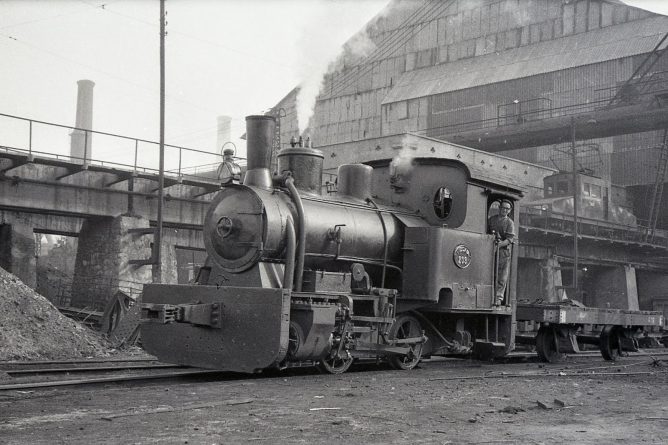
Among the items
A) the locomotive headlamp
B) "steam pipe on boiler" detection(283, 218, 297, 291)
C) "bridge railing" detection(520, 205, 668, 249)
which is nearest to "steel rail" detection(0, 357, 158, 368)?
the locomotive headlamp

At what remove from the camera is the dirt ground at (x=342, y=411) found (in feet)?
17.9

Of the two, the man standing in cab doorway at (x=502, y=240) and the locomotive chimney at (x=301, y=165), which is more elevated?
the locomotive chimney at (x=301, y=165)

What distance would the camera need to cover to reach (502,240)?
12.5 metres

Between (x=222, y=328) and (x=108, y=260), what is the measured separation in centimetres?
1466

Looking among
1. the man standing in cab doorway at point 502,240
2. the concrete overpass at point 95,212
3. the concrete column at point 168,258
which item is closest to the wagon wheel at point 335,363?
the man standing in cab doorway at point 502,240

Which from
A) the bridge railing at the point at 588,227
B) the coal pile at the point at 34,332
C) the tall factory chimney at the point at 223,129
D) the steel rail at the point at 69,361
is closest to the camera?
the steel rail at the point at 69,361

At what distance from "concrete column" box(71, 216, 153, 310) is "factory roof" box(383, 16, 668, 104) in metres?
25.0

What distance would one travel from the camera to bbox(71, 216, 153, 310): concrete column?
22.5m

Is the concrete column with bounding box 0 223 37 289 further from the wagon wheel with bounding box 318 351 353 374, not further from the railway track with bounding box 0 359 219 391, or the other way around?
the wagon wheel with bounding box 318 351 353 374

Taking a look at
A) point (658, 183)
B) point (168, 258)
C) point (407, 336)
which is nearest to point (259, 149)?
point (407, 336)

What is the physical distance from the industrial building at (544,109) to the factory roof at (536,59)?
7 centimetres

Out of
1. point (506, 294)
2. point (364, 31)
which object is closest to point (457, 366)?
point (506, 294)

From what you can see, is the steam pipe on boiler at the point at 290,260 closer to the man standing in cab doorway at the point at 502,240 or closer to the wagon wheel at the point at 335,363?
the wagon wheel at the point at 335,363

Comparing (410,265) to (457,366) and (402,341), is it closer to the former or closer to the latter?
(402,341)
